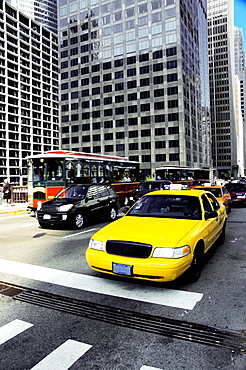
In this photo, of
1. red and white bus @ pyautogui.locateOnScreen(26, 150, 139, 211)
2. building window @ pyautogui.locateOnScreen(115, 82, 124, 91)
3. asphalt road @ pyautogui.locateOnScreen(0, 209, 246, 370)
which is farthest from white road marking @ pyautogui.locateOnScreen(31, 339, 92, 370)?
building window @ pyautogui.locateOnScreen(115, 82, 124, 91)

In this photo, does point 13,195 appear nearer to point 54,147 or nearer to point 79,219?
point 79,219

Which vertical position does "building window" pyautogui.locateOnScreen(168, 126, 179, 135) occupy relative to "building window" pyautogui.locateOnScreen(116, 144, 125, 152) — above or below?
above

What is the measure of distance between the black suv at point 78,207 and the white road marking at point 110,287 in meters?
4.54

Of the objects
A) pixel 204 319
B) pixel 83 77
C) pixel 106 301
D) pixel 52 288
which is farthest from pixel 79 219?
pixel 83 77

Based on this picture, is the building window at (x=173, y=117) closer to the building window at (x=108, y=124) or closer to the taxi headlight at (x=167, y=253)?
the building window at (x=108, y=124)

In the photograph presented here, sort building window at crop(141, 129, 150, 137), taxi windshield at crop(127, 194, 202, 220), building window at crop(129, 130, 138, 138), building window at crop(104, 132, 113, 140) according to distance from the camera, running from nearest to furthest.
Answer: taxi windshield at crop(127, 194, 202, 220) < building window at crop(141, 129, 150, 137) < building window at crop(129, 130, 138, 138) < building window at crop(104, 132, 113, 140)

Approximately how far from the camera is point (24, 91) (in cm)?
8800

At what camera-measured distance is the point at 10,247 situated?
8.17 m

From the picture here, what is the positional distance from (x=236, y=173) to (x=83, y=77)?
9506 centimetres

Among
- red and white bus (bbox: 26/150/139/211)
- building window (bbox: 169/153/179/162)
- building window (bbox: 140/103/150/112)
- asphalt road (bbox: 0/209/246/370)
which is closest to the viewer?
asphalt road (bbox: 0/209/246/370)

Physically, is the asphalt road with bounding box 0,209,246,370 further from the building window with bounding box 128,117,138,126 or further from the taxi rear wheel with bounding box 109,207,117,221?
the building window with bounding box 128,117,138,126

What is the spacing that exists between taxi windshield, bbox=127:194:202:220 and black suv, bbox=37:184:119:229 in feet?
15.5

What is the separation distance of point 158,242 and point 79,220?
6903 mm

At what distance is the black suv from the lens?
421 inches
